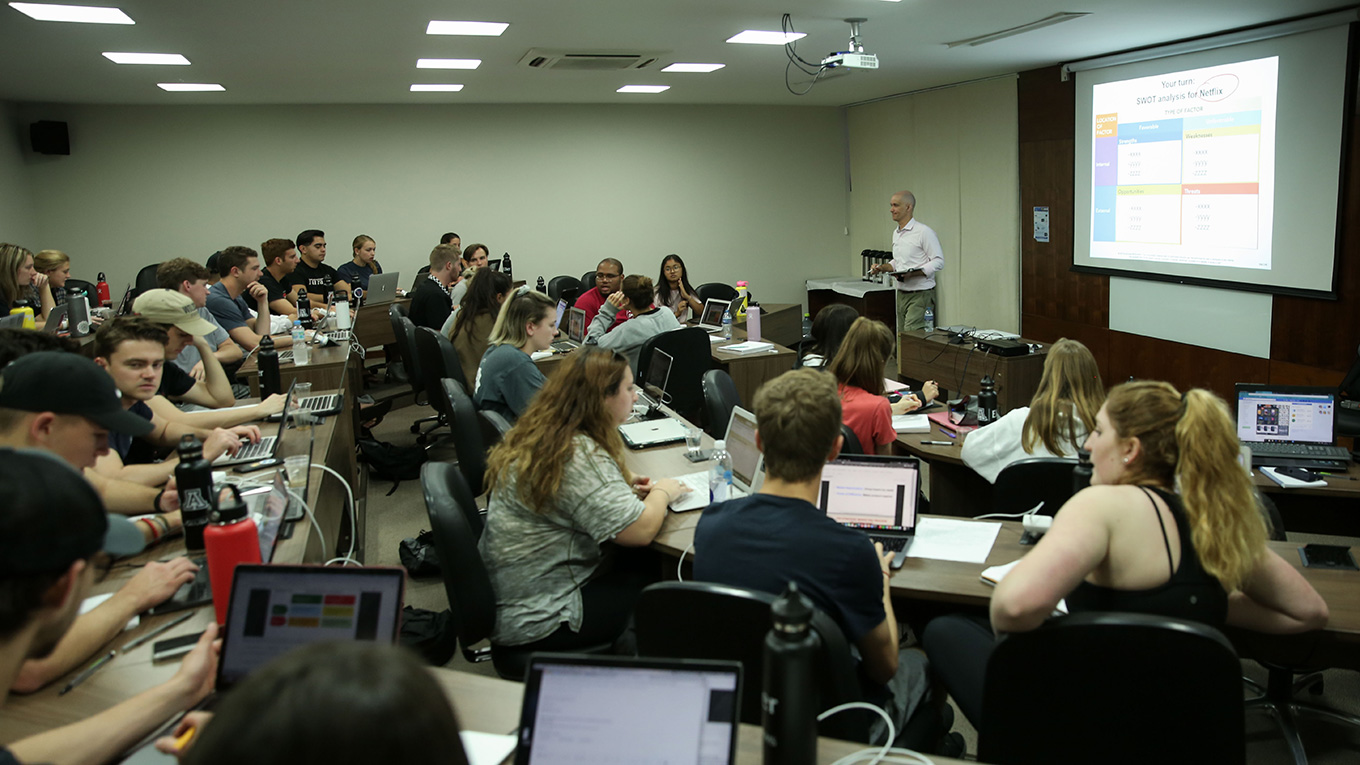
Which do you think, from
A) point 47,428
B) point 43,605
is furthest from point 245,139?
point 43,605

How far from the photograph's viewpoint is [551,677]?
4.08 feet

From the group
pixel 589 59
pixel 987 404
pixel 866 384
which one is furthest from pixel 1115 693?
pixel 589 59

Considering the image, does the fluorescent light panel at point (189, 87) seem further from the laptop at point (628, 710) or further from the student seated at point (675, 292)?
the laptop at point (628, 710)

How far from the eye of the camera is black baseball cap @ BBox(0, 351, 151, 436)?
1921 mm

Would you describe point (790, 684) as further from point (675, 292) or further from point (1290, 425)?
point (675, 292)

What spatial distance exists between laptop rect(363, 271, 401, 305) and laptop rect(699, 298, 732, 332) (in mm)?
2767

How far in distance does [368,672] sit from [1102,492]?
5.42 feet

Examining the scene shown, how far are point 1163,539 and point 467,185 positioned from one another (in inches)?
367

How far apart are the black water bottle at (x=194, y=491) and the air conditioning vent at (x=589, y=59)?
4726 mm

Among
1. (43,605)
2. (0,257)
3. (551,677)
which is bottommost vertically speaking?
(551,677)

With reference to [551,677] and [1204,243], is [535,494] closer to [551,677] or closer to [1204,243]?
[551,677]

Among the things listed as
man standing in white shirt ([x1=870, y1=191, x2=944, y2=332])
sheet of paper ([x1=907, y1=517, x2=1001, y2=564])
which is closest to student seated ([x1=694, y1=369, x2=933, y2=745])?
sheet of paper ([x1=907, y1=517, x2=1001, y2=564])

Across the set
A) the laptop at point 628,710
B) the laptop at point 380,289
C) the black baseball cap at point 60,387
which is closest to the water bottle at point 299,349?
the laptop at point 380,289

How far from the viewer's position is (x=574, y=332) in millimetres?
6312
